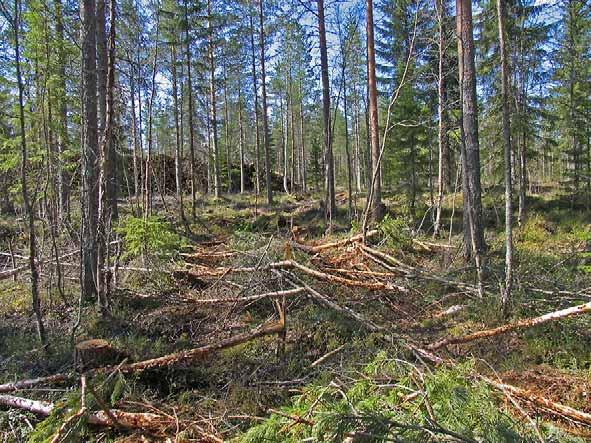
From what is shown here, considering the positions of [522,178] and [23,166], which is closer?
[23,166]

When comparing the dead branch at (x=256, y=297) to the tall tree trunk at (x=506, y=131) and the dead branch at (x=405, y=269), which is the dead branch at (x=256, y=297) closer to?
the dead branch at (x=405, y=269)

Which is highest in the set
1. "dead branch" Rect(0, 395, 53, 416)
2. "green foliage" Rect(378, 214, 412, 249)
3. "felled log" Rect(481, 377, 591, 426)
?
"green foliage" Rect(378, 214, 412, 249)

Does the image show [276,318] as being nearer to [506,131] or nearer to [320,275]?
[320,275]

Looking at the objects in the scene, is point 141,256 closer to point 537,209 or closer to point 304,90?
point 537,209

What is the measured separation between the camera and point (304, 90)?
2830 centimetres

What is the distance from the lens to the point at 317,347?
185 inches

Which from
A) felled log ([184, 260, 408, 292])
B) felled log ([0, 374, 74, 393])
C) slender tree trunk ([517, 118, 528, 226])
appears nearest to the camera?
felled log ([0, 374, 74, 393])

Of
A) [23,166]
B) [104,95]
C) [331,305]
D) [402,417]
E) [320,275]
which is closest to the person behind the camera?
[402,417]

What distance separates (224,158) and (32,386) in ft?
87.0

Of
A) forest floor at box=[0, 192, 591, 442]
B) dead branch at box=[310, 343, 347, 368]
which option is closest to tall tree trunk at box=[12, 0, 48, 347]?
forest floor at box=[0, 192, 591, 442]

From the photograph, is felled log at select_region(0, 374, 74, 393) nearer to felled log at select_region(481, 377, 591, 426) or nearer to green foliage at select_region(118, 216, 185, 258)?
green foliage at select_region(118, 216, 185, 258)

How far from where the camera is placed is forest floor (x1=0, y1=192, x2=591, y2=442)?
7.54 feet

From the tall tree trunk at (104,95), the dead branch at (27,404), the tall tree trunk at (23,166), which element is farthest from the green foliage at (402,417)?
the tall tree trunk at (104,95)

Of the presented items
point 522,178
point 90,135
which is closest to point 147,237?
point 90,135
